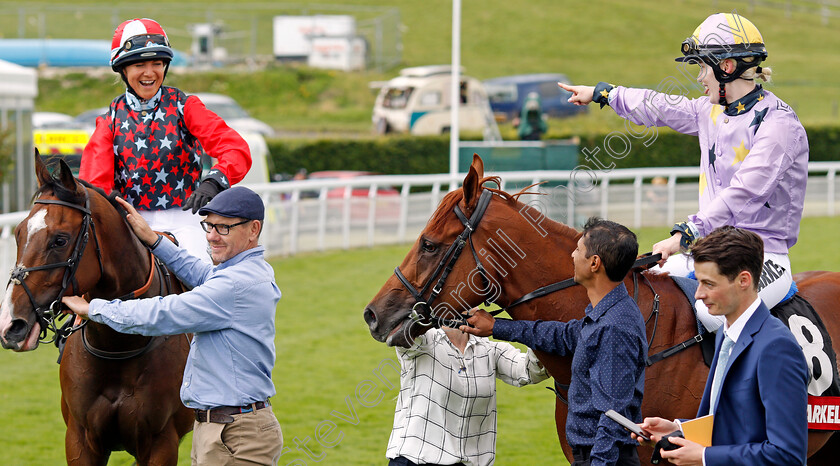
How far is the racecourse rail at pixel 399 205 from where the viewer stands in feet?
41.4

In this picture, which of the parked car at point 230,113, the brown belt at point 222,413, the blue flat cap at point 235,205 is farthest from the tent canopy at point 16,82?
the brown belt at point 222,413

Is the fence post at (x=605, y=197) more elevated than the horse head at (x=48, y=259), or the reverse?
the horse head at (x=48, y=259)

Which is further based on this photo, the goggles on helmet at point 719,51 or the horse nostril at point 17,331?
the goggles on helmet at point 719,51

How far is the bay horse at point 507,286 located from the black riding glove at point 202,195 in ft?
2.92

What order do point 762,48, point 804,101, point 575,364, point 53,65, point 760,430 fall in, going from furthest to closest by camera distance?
point 804,101
point 53,65
point 762,48
point 575,364
point 760,430

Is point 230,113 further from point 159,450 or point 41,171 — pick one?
point 41,171

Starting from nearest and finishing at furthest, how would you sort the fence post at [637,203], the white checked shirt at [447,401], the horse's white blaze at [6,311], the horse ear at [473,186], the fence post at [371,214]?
the horse's white blaze at [6,311] → the horse ear at [473,186] → the white checked shirt at [447,401] → the fence post at [371,214] → the fence post at [637,203]

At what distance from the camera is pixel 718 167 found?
3760 millimetres

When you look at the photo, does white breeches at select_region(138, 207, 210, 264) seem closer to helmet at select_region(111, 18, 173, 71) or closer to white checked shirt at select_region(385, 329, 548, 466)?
helmet at select_region(111, 18, 173, 71)

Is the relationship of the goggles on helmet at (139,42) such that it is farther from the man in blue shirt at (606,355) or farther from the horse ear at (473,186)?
the man in blue shirt at (606,355)

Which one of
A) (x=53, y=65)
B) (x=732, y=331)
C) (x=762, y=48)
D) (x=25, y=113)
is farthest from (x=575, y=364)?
(x=53, y=65)

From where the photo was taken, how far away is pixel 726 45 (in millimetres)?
3600

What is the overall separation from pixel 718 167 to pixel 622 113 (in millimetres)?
485

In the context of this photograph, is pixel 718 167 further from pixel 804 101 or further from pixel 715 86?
pixel 804 101
